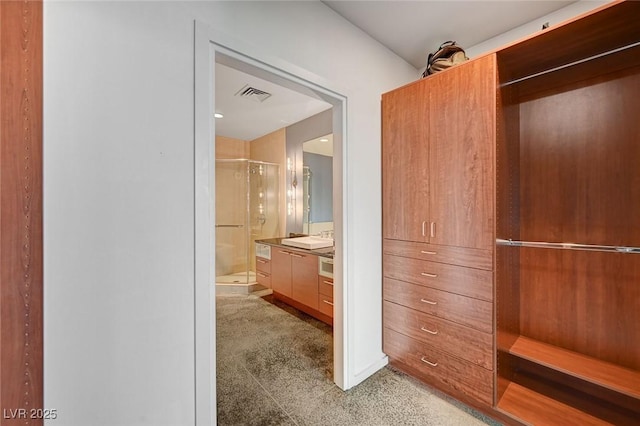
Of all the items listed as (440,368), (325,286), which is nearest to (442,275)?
(440,368)

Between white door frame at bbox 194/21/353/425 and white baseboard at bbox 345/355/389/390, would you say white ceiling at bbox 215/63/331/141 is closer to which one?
white door frame at bbox 194/21/353/425

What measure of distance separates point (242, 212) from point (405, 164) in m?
3.38

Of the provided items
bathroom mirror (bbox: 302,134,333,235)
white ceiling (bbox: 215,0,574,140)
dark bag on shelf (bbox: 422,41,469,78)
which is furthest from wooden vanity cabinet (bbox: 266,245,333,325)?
dark bag on shelf (bbox: 422,41,469,78)

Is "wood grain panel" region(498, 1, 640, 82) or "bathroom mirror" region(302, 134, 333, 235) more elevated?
"wood grain panel" region(498, 1, 640, 82)

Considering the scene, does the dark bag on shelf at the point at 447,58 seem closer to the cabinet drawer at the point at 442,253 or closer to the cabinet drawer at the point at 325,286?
the cabinet drawer at the point at 442,253

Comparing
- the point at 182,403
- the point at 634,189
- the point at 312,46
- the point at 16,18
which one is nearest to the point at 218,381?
the point at 182,403

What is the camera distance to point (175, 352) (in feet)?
3.77

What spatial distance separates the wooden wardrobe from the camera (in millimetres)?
1456

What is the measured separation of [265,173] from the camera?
4.50 metres

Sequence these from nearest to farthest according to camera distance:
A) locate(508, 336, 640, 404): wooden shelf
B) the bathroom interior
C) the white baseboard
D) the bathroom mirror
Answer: locate(508, 336, 640, 404): wooden shelf
the white baseboard
the bathroom interior
the bathroom mirror

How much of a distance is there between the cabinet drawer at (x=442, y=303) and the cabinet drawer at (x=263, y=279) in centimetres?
206

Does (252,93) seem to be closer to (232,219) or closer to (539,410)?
(232,219)

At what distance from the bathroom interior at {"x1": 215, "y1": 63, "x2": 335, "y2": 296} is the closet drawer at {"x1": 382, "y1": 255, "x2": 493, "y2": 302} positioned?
1707 mm

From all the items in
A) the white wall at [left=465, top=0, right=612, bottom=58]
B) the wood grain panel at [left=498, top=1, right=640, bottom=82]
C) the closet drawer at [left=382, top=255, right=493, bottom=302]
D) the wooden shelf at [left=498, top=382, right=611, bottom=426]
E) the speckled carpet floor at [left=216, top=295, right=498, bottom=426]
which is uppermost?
the white wall at [left=465, top=0, right=612, bottom=58]
